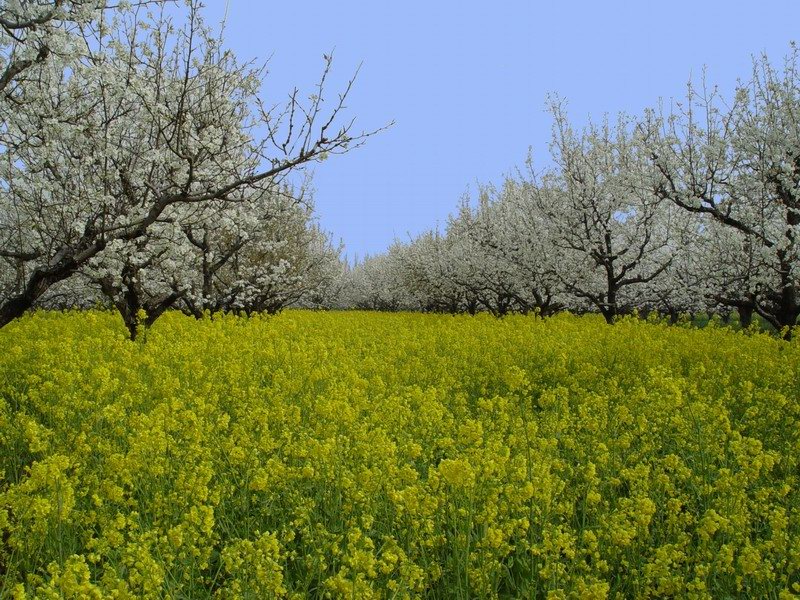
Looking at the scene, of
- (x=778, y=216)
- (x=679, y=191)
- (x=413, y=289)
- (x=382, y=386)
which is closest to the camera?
(x=382, y=386)

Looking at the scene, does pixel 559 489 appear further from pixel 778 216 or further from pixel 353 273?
pixel 353 273

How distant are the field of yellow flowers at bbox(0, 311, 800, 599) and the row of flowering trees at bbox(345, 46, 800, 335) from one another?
4.67 metres

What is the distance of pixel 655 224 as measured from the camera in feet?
69.7

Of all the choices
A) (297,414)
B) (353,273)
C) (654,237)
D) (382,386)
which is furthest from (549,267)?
(353,273)

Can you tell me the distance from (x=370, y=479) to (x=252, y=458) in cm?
142

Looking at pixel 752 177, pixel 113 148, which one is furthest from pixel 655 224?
pixel 113 148

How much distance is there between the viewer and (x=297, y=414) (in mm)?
6699

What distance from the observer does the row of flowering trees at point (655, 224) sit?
14.7 meters

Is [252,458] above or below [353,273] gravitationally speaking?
below

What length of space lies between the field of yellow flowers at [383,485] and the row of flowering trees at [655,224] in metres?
4.67

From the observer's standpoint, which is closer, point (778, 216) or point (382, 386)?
point (382, 386)

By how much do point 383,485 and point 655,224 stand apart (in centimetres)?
1838

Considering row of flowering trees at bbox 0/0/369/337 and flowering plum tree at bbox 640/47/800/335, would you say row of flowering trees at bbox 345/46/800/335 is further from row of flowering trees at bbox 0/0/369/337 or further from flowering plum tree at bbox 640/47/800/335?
row of flowering trees at bbox 0/0/369/337

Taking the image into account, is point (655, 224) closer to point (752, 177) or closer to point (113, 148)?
point (752, 177)
